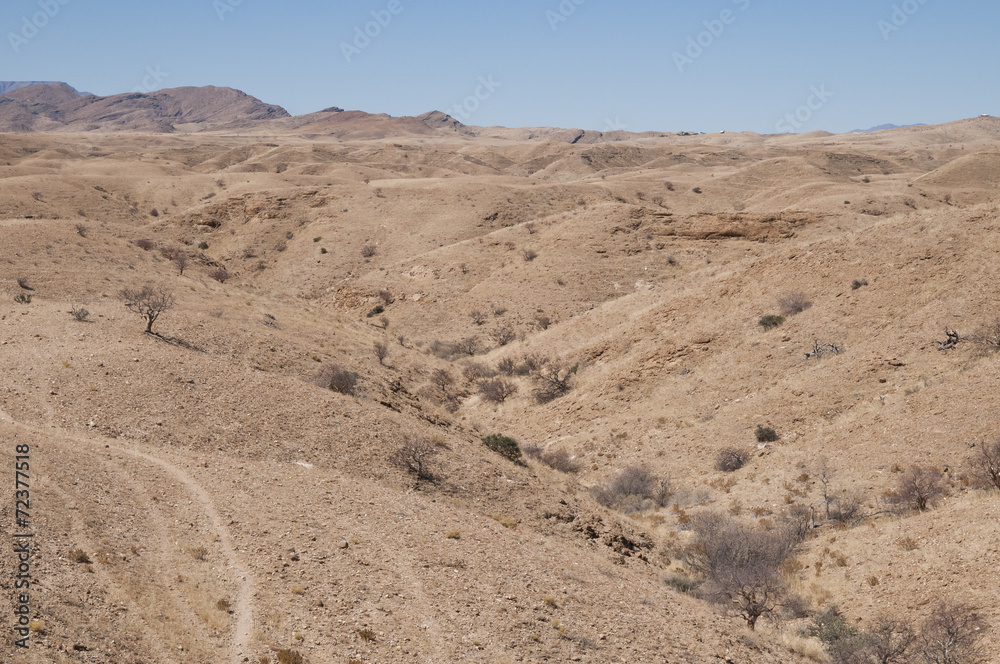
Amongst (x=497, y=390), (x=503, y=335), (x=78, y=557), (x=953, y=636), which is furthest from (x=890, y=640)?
(x=503, y=335)

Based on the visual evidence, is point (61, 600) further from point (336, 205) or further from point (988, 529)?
point (336, 205)

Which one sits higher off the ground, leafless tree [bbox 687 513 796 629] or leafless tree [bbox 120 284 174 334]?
leafless tree [bbox 120 284 174 334]

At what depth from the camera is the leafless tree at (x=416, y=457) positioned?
54.1 feet

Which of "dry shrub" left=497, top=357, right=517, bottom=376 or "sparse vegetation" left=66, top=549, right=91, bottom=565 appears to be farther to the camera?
"dry shrub" left=497, top=357, right=517, bottom=376

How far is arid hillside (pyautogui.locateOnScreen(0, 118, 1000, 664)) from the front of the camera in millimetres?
10156

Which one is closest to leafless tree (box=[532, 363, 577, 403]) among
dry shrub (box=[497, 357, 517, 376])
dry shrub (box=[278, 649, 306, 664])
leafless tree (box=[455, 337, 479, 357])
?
dry shrub (box=[497, 357, 517, 376])

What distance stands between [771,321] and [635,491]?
388 inches

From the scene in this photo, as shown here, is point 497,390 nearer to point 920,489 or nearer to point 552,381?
point 552,381

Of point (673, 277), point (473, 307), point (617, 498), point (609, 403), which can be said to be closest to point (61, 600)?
point (617, 498)

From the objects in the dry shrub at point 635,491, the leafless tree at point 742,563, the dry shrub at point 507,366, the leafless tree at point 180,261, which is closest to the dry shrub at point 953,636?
the leafless tree at point 742,563

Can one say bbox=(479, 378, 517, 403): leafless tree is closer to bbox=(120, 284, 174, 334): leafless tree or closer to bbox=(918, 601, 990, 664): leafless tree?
bbox=(120, 284, 174, 334): leafless tree

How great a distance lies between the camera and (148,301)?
2403 cm

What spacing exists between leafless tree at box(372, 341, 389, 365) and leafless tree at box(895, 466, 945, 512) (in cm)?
1875

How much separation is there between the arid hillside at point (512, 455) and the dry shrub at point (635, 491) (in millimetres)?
85
